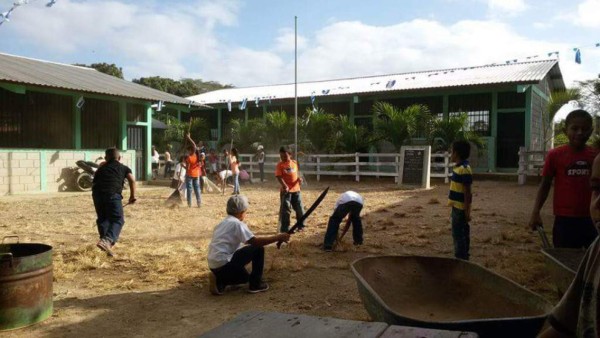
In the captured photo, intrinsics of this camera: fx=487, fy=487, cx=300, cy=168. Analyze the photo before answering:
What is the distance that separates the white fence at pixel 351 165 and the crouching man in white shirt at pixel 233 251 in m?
13.1

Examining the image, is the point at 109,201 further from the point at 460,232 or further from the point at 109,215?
the point at 460,232

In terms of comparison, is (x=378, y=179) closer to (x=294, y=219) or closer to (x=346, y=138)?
(x=346, y=138)

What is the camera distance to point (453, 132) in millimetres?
18016

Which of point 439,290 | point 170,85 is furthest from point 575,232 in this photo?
point 170,85

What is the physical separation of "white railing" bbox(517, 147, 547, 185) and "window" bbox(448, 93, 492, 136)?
3.22 m

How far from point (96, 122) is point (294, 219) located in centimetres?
1151

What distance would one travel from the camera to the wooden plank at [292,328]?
78.5 inches

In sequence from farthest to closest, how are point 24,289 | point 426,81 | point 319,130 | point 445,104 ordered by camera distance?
point 426,81 → point 445,104 → point 319,130 → point 24,289

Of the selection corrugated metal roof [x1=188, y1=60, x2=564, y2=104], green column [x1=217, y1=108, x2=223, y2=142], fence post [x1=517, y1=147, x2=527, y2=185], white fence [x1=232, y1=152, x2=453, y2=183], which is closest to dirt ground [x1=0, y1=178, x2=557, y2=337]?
fence post [x1=517, y1=147, x2=527, y2=185]

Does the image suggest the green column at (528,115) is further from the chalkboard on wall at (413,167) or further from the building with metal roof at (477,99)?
the chalkboard on wall at (413,167)

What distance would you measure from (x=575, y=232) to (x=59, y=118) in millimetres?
16636

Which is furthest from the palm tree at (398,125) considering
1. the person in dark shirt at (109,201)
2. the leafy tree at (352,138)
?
the person in dark shirt at (109,201)

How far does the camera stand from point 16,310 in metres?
4.22

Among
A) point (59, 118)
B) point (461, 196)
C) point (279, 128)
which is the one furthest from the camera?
point (279, 128)
